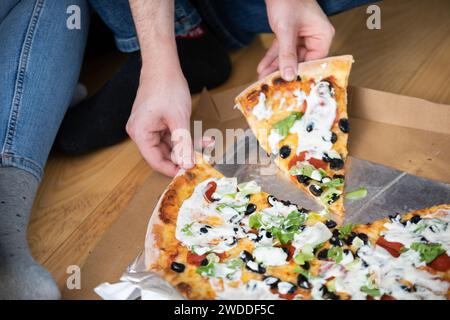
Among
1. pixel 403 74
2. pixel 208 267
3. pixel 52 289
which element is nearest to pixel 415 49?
pixel 403 74

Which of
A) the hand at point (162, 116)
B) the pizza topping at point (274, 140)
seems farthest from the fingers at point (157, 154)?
the pizza topping at point (274, 140)

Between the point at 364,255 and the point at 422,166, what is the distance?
0.38 meters

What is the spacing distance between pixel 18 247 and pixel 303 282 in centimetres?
55

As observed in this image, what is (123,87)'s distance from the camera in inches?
65.5

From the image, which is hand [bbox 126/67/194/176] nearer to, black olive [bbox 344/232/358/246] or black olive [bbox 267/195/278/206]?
black olive [bbox 267/195/278/206]

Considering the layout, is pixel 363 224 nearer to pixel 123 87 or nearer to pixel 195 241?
pixel 195 241

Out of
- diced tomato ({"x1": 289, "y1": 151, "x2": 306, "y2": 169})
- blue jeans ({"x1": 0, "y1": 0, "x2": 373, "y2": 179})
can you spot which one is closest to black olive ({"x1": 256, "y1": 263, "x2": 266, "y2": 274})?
diced tomato ({"x1": 289, "y1": 151, "x2": 306, "y2": 169})

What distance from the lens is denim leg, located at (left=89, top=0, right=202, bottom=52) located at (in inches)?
66.3

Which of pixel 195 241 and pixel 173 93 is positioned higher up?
pixel 173 93

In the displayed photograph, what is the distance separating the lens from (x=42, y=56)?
4.90ft

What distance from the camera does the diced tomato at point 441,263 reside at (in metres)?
1.09

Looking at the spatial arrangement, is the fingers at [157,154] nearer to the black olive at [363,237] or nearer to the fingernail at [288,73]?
the fingernail at [288,73]

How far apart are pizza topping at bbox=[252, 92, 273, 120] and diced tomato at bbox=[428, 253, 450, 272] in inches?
21.5

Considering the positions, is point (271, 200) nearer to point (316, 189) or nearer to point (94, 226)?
point (316, 189)
